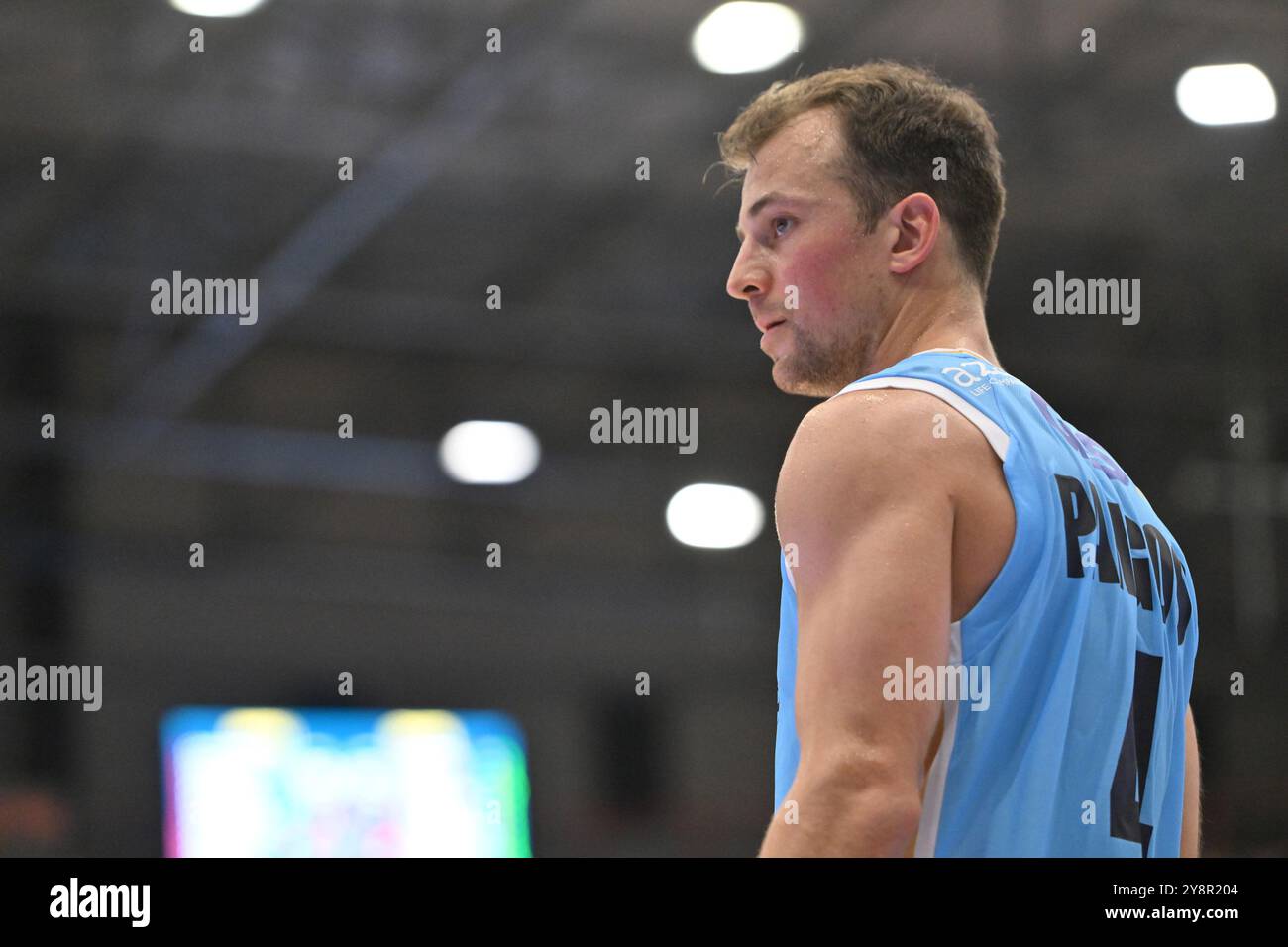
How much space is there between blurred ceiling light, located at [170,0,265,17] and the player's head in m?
5.97

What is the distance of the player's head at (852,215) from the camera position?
2.06 m

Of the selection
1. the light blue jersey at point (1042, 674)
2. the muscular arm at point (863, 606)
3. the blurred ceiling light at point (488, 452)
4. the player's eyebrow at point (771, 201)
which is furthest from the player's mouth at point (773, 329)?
the blurred ceiling light at point (488, 452)

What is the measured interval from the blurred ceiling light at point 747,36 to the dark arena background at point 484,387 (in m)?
0.02

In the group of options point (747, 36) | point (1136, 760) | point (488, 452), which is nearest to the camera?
point (1136, 760)

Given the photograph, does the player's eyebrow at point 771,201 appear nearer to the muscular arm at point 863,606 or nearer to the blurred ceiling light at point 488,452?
the muscular arm at point 863,606

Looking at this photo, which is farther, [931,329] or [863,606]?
[931,329]

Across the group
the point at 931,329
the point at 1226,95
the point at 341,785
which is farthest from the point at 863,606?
the point at 341,785

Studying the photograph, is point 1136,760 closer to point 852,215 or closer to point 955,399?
point 955,399

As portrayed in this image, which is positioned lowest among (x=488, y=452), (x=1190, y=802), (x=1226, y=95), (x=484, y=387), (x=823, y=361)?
(x=1190, y=802)

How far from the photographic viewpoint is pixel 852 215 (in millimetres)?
2068

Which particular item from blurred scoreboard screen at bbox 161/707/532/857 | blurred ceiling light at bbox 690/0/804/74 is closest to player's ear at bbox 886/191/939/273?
blurred ceiling light at bbox 690/0/804/74

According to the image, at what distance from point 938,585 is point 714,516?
37.6 feet

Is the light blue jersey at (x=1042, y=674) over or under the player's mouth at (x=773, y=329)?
under
